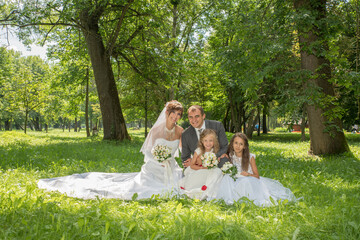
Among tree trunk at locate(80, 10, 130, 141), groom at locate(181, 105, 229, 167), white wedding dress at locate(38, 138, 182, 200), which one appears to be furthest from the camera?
tree trunk at locate(80, 10, 130, 141)

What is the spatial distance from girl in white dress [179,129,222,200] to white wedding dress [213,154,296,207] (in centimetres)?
17

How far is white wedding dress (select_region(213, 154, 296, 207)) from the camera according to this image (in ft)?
16.1

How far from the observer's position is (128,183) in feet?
19.4

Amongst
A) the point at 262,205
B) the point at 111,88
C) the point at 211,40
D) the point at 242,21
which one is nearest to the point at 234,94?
the point at 211,40

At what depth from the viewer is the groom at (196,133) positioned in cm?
566

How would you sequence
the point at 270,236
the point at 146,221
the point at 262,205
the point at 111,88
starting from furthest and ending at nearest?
the point at 111,88 < the point at 262,205 < the point at 146,221 < the point at 270,236

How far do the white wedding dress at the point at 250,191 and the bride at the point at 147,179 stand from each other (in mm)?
992

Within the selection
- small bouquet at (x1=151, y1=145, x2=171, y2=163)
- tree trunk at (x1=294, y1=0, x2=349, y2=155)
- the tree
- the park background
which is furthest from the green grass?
the tree

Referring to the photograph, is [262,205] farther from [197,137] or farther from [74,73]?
[74,73]

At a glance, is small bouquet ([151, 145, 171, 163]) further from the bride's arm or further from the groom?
the bride's arm

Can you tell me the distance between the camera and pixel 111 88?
600 inches

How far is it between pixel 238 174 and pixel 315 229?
207cm

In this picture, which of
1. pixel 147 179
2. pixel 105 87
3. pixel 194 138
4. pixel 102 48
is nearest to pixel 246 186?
pixel 194 138

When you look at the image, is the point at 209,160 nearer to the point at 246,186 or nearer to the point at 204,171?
the point at 204,171
